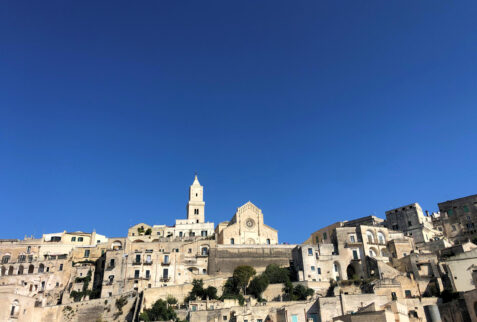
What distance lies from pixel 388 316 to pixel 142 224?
186 feet

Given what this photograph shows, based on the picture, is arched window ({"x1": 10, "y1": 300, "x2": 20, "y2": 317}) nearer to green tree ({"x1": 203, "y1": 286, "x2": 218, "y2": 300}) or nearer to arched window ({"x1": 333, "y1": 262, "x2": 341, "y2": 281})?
green tree ({"x1": 203, "y1": 286, "x2": 218, "y2": 300})

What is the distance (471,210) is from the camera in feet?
221

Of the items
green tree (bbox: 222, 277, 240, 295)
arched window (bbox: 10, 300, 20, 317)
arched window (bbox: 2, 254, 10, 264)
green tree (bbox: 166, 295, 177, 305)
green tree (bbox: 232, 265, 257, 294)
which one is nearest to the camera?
arched window (bbox: 10, 300, 20, 317)

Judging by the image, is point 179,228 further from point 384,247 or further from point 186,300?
point 384,247

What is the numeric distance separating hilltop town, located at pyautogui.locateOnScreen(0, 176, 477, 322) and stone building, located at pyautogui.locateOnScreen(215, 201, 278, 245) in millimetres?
183

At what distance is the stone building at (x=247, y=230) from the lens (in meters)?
72.4

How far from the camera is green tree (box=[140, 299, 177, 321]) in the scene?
47000mm

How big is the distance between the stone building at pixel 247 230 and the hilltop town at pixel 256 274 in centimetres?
18

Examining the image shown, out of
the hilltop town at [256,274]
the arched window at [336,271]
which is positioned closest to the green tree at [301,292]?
the hilltop town at [256,274]

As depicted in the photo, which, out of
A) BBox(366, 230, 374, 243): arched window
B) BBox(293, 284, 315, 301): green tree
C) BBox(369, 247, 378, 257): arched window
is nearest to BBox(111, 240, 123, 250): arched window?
BBox(293, 284, 315, 301): green tree

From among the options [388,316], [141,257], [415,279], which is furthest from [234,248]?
[388,316]

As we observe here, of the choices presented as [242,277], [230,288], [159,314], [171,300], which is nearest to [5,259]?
[171,300]

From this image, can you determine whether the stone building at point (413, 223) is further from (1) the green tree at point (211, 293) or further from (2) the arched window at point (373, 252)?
(1) the green tree at point (211, 293)

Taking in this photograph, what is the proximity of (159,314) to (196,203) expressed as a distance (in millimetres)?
48925
